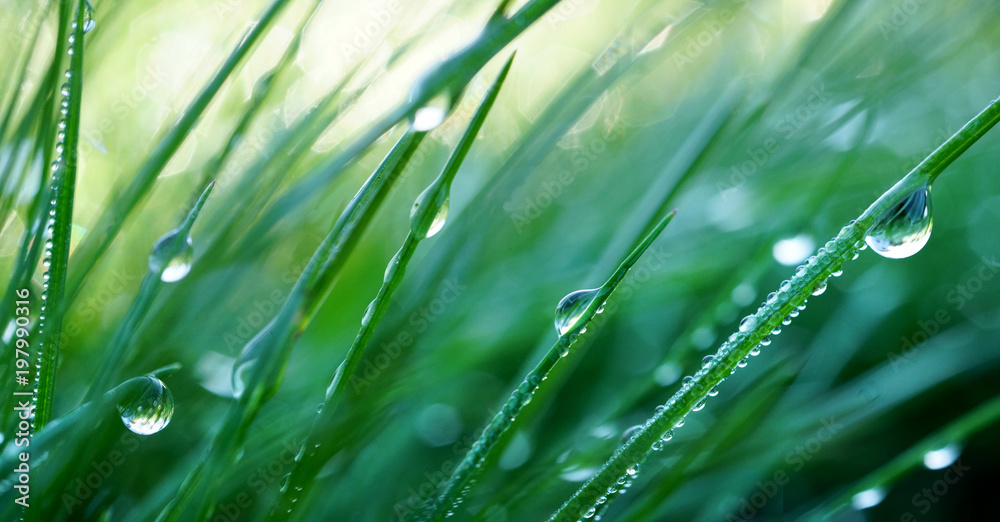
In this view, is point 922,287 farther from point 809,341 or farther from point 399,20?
point 399,20

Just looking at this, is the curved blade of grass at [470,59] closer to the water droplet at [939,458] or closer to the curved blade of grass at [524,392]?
the curved blade of grass at [524,392]

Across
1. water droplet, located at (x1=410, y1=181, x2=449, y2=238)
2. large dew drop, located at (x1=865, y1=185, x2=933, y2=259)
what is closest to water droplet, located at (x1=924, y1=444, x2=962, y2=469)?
large dew drop, located at (x1=865, y1=185, x2=933, y2=259)

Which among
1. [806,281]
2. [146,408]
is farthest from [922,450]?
[146,408]

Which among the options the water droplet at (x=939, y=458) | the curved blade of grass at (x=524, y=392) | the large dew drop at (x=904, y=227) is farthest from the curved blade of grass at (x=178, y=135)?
the water droplet at (x=939, y=458)

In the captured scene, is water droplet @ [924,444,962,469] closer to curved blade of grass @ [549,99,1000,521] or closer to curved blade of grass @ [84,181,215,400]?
curved blade of grass @ [549,99,1000,521]

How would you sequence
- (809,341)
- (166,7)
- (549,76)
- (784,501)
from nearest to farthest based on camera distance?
(784,501), (809,341), (166,7), (549,76)

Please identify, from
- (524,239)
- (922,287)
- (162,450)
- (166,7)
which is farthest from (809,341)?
(166,7)
